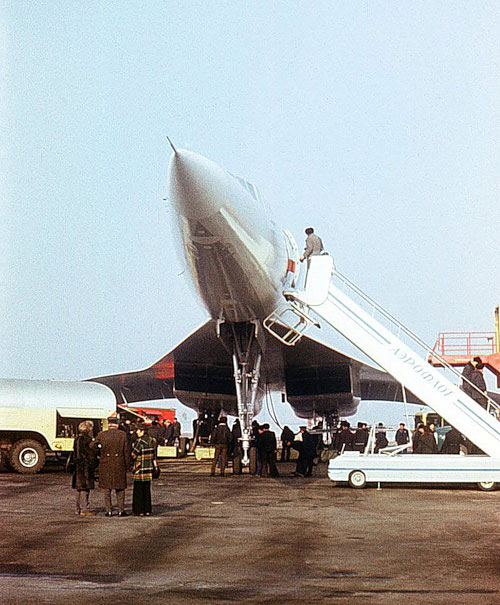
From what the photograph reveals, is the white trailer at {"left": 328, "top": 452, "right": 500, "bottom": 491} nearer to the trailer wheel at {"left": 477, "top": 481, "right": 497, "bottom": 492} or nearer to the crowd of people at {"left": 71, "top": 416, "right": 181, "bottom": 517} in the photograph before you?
the trailer wheel at {"left": 477, "top": 481, "right": 497, "bottom": 492}

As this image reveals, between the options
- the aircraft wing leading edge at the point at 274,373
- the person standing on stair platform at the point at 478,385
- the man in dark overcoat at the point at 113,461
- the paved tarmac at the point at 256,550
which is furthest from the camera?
the aircraft wing leading edge at the point at 274,373

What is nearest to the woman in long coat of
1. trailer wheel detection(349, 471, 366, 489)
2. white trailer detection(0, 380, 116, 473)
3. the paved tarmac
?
the paved tarmac

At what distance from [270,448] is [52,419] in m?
4.28

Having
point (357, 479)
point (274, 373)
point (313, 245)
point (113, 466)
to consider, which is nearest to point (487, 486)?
point (357, 479)

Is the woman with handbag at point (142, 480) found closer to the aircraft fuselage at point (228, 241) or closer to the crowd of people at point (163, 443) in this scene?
the crowd of people at point (163, 443)

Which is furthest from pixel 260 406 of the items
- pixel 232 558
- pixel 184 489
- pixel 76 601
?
pixel 76 601

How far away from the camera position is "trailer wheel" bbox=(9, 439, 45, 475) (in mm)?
16141

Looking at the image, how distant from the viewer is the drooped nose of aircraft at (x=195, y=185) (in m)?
11.5

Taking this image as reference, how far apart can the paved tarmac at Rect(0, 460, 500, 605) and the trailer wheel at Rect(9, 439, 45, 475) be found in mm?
3781

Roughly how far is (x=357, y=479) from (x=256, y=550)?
260 inches

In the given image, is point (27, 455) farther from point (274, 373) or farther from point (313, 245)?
point (274, 373)

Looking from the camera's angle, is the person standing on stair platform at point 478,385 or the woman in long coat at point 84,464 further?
the person standing on stair platform at point 478,385

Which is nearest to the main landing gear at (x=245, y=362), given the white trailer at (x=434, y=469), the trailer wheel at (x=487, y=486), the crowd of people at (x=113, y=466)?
the white trailer at (x=434, y=469)

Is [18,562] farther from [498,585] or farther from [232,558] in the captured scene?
[498,585]
